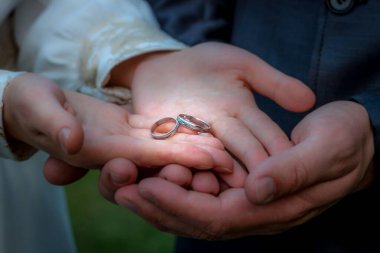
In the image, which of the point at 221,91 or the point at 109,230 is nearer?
the point at 221,91

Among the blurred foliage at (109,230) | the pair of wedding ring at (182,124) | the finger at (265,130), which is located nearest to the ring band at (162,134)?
the pair of wedding ring at (182,124)

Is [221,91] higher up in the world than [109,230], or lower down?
higher up

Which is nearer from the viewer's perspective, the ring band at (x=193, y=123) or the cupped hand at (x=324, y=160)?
the cupped hand at (x=324, y=160)

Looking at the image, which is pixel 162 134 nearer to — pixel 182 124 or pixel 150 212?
pixel 182 124

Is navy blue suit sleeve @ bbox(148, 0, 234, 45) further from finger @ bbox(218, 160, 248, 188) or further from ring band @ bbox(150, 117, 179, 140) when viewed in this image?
finger @ bbox(218, 160, 248, 188)

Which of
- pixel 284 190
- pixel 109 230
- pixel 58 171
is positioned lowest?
pixel 109 230

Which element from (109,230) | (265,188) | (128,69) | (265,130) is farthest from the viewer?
(109,230)

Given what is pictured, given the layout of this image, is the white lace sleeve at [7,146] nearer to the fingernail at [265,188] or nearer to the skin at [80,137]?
the skin at [80,137]

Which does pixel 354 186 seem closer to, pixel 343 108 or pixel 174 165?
pixel 343 108

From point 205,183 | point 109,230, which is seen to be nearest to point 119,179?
point 205,183
